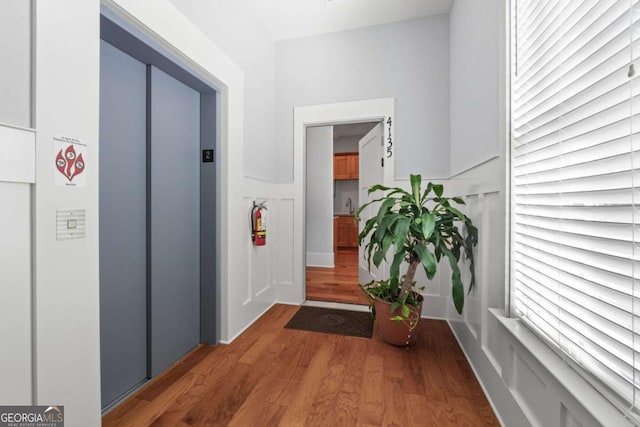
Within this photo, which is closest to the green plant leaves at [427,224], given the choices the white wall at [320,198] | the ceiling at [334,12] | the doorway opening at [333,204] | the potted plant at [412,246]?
the potted plant at [412,246]

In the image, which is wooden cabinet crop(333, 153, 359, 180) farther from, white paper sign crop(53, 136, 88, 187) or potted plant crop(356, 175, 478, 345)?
white paper sign crop(53, 136, 88, 187)

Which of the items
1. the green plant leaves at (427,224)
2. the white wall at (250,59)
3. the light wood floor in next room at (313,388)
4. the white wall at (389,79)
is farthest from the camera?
the white wall at (389,79)

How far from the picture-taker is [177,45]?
4.38ft

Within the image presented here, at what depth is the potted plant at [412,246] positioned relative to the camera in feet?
4.81

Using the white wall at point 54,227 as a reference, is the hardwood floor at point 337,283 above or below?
below

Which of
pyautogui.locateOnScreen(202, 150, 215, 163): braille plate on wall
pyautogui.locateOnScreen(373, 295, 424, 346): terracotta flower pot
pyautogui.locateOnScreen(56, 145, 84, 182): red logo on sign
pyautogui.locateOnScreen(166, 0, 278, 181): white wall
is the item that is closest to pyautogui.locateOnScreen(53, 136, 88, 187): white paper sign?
pyautogui.locateOnScreen(56, 145, 84, 182): red logo on sign

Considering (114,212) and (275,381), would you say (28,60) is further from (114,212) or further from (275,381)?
(275,381)

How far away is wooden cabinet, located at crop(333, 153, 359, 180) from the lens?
5465mm

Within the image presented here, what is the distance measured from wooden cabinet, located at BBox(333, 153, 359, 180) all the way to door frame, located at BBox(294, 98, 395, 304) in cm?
303

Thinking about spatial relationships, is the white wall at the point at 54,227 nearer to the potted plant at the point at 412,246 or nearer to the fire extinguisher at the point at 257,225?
the fire extinguisher at the point at 257,225

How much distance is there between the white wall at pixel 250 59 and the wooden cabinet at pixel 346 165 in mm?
3088

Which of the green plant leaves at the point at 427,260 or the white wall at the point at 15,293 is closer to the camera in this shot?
the white wall at the point at 15,293

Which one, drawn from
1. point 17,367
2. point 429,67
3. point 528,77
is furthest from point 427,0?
point 17,367

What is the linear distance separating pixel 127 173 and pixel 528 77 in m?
1.80
